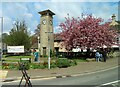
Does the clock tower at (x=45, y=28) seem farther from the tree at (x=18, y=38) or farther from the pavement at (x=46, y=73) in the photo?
the pavement at (x=46, y=73)

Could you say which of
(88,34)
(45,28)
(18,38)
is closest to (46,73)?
(88,34)

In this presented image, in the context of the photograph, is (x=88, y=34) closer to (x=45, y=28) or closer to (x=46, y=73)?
(x=45, y=28)

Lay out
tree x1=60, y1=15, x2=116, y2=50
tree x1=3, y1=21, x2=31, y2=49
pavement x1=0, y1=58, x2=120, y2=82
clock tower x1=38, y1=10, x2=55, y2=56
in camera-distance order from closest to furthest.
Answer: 1. pavement x1=0, y1=58, x2=120, y2=82
2. tree x1=60, y1=15, x2=116, y2=50
3. clock tower x1=38, y1=10, x2=55, y2=56
4. tree x1=3, y1=21, x2=31, y2=49

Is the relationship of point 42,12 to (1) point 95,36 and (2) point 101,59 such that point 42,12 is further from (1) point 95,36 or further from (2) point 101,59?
(2) point 101,59

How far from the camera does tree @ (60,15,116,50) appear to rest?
36.8 meters

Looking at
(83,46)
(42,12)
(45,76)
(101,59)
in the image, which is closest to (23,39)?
(42,12)

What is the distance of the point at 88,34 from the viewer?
1446 inches

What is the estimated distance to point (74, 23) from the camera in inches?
1580

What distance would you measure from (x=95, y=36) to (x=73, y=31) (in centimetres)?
409

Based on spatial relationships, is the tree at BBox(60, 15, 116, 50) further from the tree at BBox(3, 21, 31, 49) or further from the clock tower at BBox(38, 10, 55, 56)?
the tree at BBox(3, 21, 31, 49)

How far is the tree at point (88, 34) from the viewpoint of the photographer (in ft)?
121

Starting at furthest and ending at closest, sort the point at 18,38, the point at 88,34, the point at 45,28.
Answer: the point at 18,38 < the point at 45,28 < the point at 88,34

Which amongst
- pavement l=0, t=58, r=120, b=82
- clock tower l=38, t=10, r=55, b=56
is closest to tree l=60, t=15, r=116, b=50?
clock tower l=38, t=10, r=55, b=56

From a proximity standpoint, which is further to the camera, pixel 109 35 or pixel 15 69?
pixel 109 35
